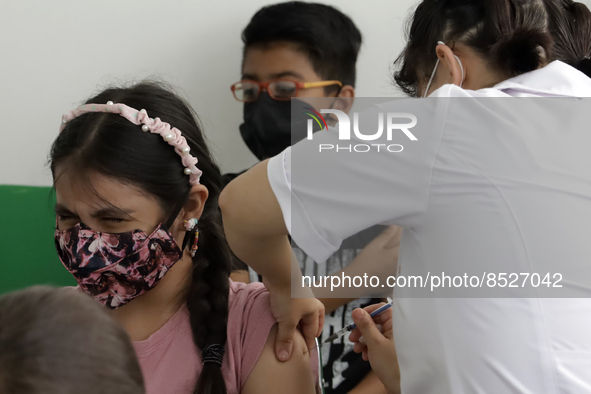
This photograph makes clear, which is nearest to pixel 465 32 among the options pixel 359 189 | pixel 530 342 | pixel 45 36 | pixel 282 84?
pixel 359 189

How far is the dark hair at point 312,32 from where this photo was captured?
5.63 ft

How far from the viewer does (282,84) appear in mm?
1705

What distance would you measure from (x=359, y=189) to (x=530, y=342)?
0.95 ft

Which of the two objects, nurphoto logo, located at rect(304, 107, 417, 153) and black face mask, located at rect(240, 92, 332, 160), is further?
black face mask, located at rect(240, 92, 332, 160)

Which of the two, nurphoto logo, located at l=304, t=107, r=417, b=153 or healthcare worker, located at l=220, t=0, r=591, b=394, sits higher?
nurphoto logo, located at l=304, t=107, r=417, b=153

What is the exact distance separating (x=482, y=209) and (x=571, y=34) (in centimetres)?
36

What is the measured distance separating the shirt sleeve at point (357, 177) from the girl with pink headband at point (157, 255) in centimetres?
39

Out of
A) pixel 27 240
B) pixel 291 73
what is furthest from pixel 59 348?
pixel 291 73

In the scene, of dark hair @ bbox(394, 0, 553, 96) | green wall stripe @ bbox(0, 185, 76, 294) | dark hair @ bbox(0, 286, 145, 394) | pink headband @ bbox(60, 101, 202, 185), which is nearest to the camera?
dark hair @ bbox(0, 286, 145, 394)

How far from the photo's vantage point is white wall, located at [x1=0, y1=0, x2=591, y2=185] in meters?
1.67

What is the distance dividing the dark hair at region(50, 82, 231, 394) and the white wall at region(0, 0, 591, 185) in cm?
58

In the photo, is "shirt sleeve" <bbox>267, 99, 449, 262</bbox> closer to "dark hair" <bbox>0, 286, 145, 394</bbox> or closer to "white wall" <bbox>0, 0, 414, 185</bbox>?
"dark hair" <bbox>0, 286, 145, 394</bbox>

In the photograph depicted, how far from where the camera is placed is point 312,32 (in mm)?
1731

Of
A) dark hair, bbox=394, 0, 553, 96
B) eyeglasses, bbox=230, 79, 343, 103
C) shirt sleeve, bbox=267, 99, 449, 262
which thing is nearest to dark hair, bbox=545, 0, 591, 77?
dark hair, bbox=394, 0, 553, 96
